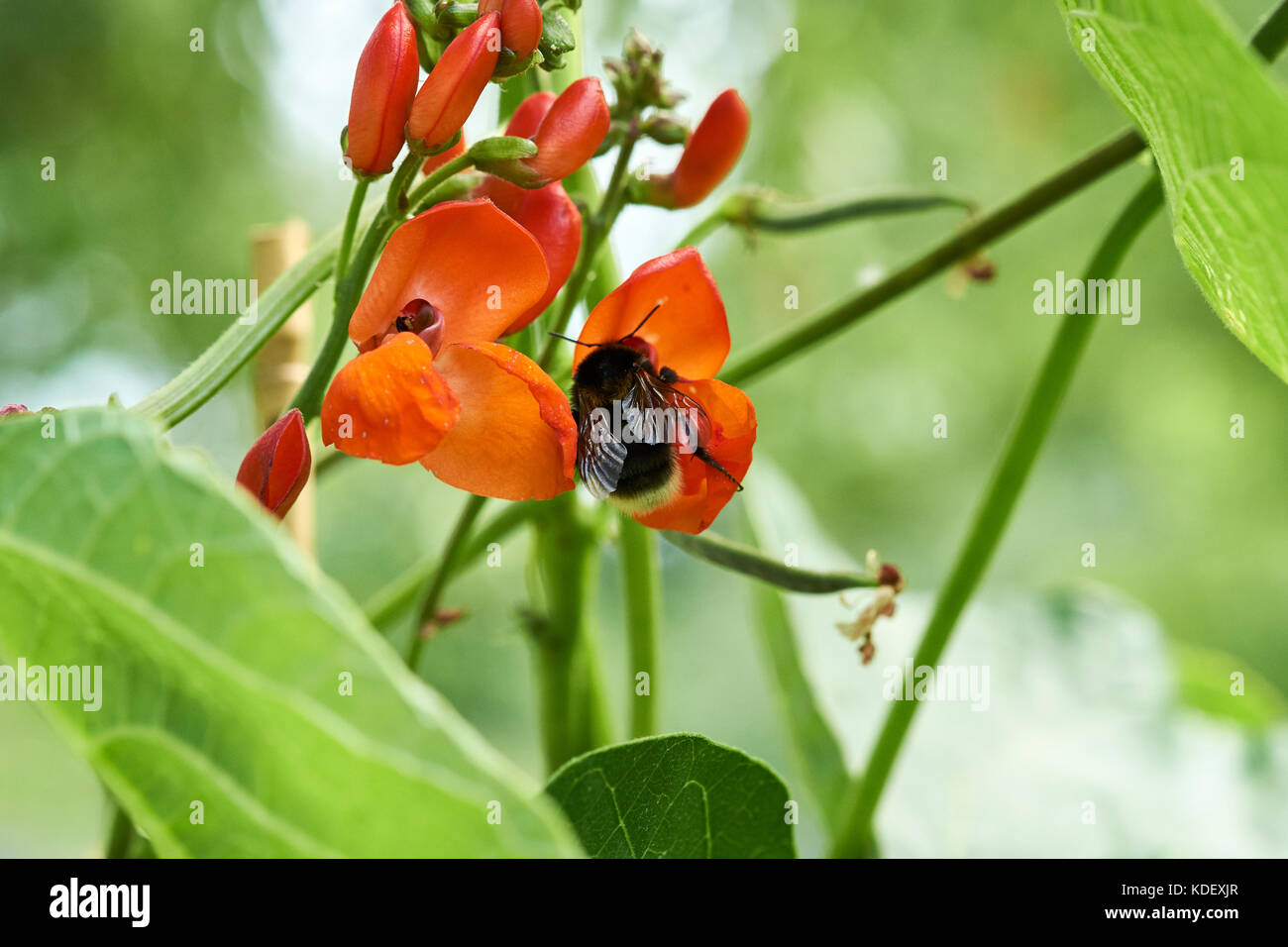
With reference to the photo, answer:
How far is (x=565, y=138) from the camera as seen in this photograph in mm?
425

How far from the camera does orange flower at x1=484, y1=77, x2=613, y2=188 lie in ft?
1.38

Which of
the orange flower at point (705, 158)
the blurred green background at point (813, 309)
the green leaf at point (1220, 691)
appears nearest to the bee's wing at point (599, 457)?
the orange flower at point (705, 158)

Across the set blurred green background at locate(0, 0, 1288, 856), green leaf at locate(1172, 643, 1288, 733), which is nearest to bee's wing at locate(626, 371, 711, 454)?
green leaf at locate(1172, 643, 1288, 733)

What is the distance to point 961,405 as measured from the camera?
4.26m

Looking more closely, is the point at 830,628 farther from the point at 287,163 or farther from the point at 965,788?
the point at 287,163

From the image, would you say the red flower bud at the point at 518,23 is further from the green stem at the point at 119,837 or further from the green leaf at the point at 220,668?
the green stem at the point at 119,837

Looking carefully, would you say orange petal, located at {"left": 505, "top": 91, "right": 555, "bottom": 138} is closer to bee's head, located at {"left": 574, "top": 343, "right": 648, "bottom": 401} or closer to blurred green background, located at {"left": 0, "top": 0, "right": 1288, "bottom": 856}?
bee's head, located at {"left": 574, "top": 343, "right": 648, "bottom": 401}

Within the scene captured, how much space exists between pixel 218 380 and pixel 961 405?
13.5 feet

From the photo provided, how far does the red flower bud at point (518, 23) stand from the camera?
1.30 feet

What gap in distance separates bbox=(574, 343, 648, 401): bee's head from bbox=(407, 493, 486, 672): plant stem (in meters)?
0.10

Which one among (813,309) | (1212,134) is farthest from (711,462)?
(813,309)

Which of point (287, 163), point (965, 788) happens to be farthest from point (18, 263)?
point (965, 788)

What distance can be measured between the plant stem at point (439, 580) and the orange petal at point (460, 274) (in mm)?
Answer: 139

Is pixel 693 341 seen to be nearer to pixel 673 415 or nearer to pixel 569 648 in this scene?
pixel 673 415
